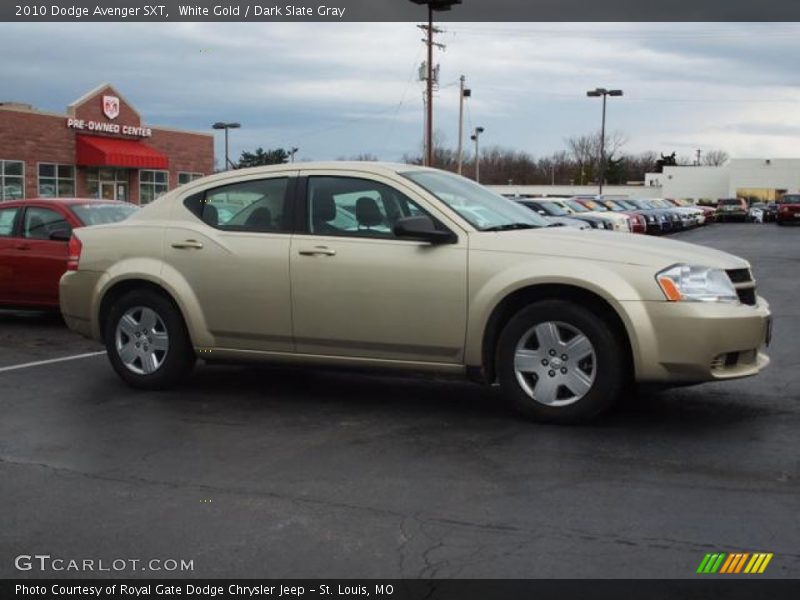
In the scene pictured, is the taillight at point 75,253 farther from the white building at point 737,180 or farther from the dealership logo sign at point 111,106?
the white building at point 737,180

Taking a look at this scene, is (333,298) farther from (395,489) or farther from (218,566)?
(218,566)

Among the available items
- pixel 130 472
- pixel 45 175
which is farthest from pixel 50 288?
pixel 45 175

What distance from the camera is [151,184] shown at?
4575 cm

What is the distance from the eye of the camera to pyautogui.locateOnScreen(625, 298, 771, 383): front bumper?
5.86 meters

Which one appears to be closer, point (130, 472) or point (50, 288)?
point (130, 472)

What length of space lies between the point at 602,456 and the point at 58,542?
2.94 m

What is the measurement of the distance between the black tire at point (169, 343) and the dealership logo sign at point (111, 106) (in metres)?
36.8

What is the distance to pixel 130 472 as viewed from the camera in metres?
5.34

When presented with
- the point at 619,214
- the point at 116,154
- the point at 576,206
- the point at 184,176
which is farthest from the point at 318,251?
the point at 184,176

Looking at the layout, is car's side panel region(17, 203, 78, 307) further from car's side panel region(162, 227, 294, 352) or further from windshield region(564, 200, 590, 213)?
windshield region(564, 200, 590, 213)

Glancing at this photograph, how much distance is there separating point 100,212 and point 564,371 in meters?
7.56
